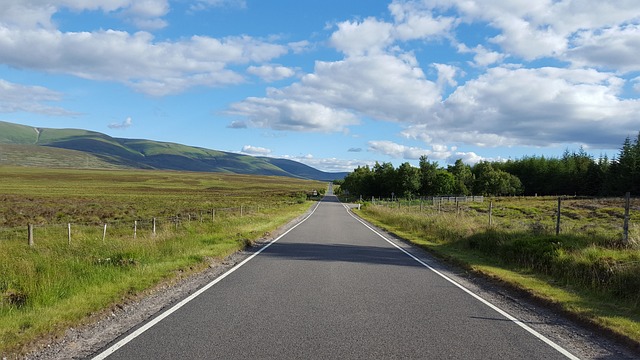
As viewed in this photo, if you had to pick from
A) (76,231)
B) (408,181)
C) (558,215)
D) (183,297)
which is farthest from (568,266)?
(408,181)

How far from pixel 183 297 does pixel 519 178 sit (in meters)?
147

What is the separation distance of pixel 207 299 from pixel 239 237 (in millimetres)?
11122

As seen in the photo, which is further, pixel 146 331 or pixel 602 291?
pixel 602 291

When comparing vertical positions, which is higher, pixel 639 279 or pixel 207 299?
pixel 639 279

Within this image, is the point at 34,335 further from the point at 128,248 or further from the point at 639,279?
the point at 639,279

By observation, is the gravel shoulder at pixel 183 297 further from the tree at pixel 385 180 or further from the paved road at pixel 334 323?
the tree at pixel 385 180

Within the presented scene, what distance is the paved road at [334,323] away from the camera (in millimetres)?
5891

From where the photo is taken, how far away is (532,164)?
14300 centimetres

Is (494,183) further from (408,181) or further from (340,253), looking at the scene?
(340,253)

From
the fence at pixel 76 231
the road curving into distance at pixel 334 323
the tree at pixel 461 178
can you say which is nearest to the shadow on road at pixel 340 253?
the road curving into distance at pixel 334 323

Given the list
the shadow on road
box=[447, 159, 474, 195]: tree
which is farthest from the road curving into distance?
box=[447, 159, 474, 195]: tree

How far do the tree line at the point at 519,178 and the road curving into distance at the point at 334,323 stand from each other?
74143 mm

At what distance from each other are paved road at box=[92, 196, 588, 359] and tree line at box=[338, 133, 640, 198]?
7402 centimetres

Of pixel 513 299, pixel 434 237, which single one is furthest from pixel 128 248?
pixel 434 237
